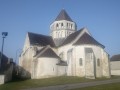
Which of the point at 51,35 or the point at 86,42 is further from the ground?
the point at 51,35

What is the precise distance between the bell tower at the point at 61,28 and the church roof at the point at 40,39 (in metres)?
1.82

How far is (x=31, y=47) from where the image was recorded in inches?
1609

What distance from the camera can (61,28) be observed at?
48094 millimetres

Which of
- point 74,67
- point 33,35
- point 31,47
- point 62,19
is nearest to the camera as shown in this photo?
point 74,67

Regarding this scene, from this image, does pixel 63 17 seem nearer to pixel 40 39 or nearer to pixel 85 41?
pixel 40 39

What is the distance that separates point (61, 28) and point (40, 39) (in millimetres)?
7437

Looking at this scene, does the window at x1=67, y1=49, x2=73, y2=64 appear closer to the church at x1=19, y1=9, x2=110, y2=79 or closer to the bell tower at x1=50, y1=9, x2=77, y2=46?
the church at x1=19, y1=9, x2=110, y2=79

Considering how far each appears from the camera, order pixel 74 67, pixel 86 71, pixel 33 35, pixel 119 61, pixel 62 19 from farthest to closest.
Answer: pixel 119 61 → pixel 62 19 → pixel 33 35 → pixel 74 67 → pixel 86 71

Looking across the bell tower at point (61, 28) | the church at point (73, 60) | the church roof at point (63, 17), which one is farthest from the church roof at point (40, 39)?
the church roof at point (63, 17)

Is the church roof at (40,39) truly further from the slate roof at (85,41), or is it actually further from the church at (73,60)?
the slate roof at (85,41)

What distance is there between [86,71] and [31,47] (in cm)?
1535

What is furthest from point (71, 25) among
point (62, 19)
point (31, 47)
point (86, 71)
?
point (86, 71)

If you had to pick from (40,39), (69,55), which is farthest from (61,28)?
(69,55)

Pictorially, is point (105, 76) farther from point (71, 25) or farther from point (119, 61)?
point (119, 61)
